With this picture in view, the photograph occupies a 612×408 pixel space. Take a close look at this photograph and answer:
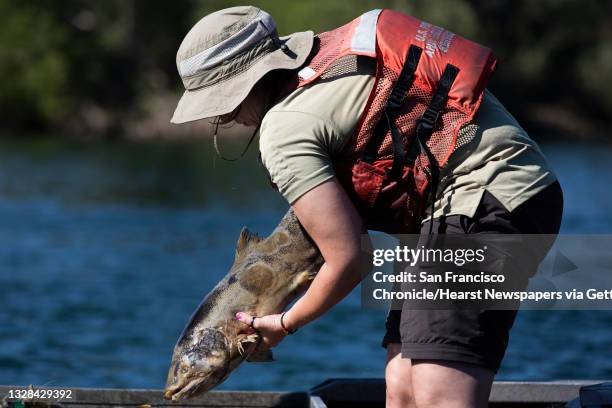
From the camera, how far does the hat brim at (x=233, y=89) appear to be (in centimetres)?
345

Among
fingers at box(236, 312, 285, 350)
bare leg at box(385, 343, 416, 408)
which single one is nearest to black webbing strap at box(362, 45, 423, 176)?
fingers at box(236, 312, 285, 350)

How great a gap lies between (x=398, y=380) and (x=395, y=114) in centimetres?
98

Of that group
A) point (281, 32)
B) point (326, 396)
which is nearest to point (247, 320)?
point (326, 396)

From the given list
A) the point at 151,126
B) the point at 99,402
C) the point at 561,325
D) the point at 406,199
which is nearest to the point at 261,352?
the point at 406,199

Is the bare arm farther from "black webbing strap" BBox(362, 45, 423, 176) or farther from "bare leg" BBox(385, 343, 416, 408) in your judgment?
"bare leg" BBox(385, 343, 416, 408)

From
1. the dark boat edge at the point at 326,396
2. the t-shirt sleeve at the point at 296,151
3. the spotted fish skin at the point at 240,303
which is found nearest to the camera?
the t-shirt sleeve at the point at 296,151

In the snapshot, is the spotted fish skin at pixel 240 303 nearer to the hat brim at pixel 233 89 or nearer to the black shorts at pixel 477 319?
the black shorts at pixel 477 319

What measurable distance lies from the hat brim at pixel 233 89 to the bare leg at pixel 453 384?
3.22ft

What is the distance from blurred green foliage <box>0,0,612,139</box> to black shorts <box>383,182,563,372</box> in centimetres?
3828

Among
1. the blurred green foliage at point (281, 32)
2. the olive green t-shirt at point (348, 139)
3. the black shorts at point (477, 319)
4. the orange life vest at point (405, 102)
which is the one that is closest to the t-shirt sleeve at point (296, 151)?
the olive green t-shirt at point (348, 139)

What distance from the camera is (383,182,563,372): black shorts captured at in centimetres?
338

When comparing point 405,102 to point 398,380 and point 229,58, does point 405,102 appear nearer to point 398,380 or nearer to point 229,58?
point 229,58

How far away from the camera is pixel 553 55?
47.4m

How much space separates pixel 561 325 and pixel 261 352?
959 centimetres
